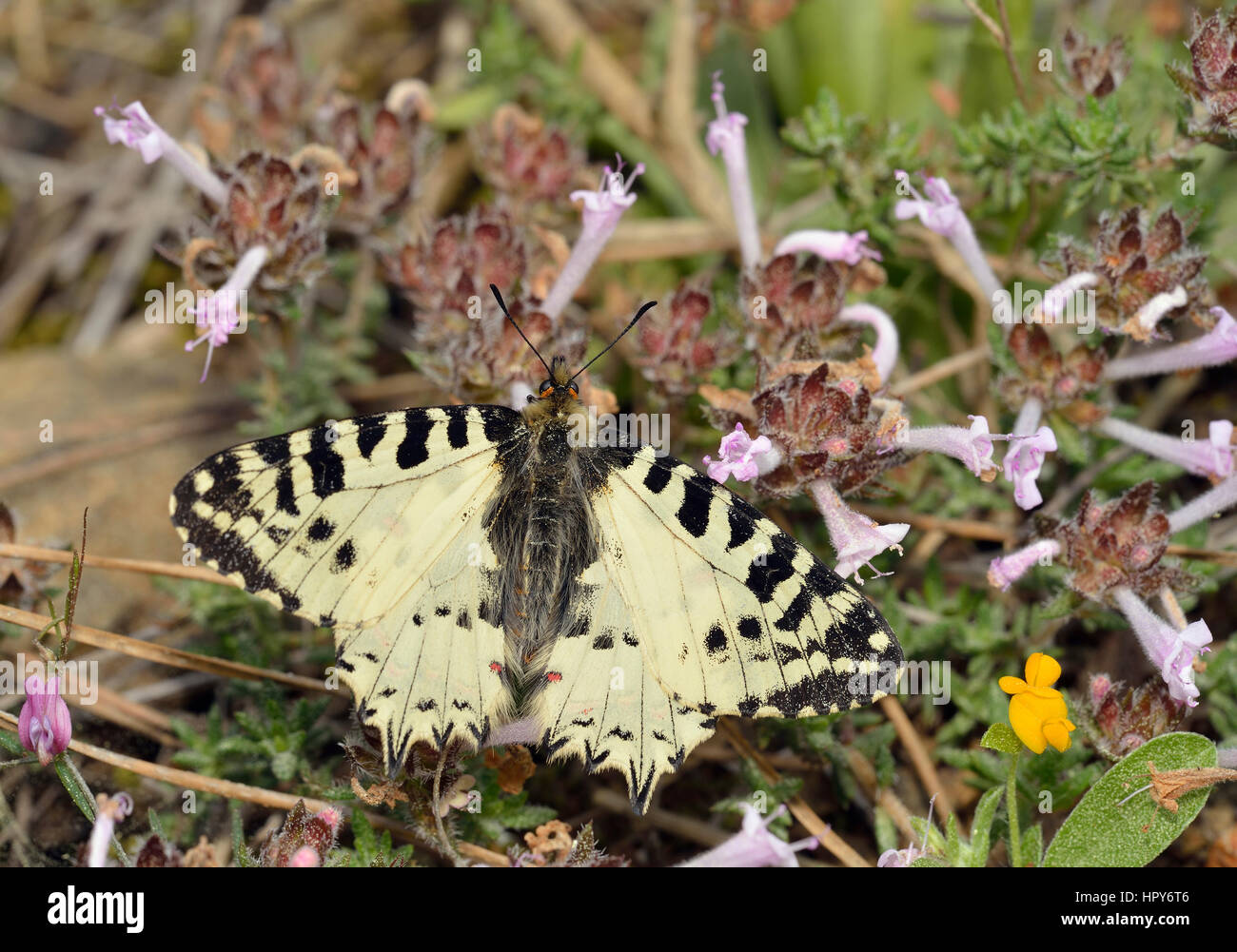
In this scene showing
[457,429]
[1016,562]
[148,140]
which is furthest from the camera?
[148,140]

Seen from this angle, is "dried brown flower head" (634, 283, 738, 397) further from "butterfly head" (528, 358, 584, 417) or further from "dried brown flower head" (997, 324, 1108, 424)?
"dried brown flower head" (997, 324, 1108, 424)

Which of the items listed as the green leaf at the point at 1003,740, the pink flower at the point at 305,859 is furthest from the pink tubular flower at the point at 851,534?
the pink flower at the point at 305,859

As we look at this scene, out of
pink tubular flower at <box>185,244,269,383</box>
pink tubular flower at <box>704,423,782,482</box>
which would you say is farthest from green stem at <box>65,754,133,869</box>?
pink tubular flower at <box>704,423,782,482</box>

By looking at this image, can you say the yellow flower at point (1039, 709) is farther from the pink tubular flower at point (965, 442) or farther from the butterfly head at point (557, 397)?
the butterfly head at point (557, 397)

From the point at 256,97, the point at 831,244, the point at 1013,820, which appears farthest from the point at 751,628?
the point at 256,97

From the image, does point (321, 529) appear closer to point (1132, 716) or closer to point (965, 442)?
point (965, 442)
